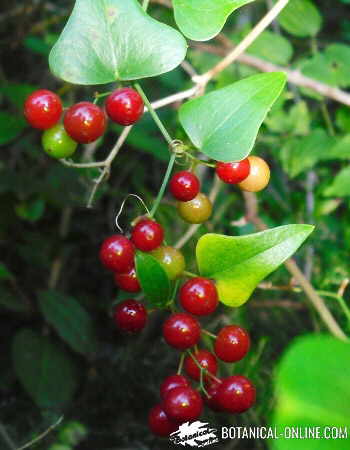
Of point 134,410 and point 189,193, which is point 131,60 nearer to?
point 189,193

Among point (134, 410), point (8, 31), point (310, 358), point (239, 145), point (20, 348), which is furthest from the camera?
point (8, 31)

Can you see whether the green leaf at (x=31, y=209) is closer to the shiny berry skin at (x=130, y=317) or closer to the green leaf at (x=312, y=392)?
the shiny berry skin at (x=130, y=317)

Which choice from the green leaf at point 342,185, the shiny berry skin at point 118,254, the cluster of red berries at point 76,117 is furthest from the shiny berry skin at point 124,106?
the green leaf at point 342,185

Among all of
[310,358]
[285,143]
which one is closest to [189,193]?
[310,358]

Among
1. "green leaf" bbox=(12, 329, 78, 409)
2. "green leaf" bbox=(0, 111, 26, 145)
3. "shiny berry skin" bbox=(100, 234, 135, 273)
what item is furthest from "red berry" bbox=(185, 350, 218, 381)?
"green leaf" bbox=(0, 111, 26, 145)

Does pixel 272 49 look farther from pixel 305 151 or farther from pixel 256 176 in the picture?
pixel 256 176

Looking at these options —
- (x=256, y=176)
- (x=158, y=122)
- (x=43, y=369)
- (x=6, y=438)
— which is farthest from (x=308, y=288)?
(x=43, y=369)

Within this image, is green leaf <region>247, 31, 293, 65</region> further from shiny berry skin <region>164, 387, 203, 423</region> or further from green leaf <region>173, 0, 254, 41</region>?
shiny berry skin <region>164, 387, 203, 423</region>
